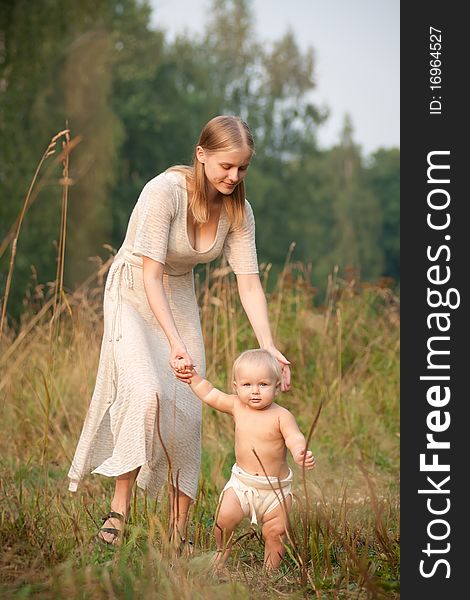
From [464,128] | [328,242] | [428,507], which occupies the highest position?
[328,242]

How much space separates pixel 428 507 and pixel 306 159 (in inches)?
1466

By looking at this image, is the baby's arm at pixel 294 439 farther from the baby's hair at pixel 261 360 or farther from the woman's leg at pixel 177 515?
the woman's leg at pixel 177 515

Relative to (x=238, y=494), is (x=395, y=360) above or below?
above

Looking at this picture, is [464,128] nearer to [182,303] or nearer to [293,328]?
[182,303]

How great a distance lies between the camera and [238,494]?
3449 millimetres

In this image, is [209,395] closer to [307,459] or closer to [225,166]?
[307,459]

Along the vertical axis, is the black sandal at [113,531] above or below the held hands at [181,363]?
below

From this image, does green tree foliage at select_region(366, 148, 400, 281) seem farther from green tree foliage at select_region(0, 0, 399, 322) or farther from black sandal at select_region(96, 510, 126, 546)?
black sandal at select_region(96, 510, 126, 546)

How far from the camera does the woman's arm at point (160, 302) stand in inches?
138

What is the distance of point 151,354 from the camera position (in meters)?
3.78

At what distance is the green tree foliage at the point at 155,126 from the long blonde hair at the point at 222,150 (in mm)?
12373

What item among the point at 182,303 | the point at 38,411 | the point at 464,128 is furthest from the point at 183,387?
the point at 38,411

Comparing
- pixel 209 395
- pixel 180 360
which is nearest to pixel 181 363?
pixel 180 360

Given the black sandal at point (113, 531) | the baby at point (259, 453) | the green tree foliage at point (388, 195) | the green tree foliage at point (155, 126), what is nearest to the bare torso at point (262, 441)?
the baby at point (259, 453)
